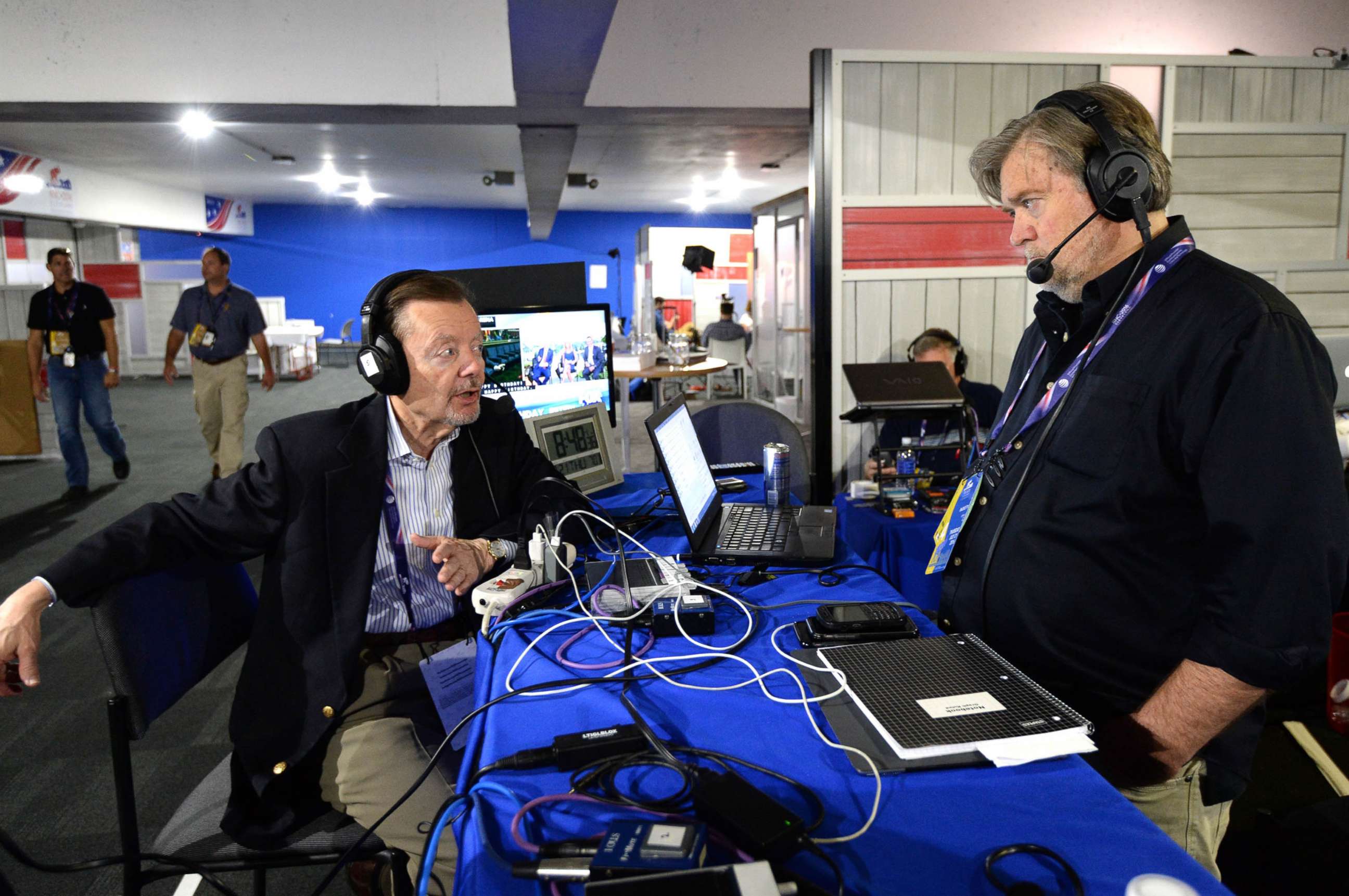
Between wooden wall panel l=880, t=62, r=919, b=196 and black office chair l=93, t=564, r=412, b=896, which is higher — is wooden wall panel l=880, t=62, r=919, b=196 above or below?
above

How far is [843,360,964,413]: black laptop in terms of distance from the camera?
2.44 meters

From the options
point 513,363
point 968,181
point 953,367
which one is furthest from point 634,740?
point 968,181

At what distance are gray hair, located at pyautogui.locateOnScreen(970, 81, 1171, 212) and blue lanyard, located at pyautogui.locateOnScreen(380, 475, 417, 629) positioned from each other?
1.36 metres

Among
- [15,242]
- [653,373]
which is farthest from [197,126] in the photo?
[653,373]

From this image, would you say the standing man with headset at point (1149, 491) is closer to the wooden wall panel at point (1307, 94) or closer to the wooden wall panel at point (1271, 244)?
the wooden wall panel at point (1271, 244)

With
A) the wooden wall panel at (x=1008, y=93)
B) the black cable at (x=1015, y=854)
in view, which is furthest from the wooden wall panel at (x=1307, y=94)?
the black cable at (x=1015, y=854)

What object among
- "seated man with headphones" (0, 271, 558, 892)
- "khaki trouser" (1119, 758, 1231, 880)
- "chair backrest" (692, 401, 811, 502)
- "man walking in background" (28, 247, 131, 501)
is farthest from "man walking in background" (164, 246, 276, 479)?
"khaki trouser" (1119, 758, 1231, 880)

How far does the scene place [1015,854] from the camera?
81cm

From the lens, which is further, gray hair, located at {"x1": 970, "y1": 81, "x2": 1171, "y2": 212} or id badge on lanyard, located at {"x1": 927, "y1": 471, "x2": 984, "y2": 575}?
id badge on lanyard, located at {"x1": 927, "y1": 471, "x2": 984, "y2": 575}

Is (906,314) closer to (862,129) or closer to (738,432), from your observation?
(862,129)

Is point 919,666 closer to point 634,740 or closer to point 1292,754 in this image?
point 634,740

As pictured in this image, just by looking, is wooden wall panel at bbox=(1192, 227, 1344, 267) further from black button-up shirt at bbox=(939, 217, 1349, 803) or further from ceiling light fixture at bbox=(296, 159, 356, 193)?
ceiling light fixture at bbox=(296, 159, 356, 193)

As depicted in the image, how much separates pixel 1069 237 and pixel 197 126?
368 inches

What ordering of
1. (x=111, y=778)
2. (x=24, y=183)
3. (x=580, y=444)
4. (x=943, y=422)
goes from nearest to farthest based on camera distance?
(x=111, y=778) < (x=580, y=444) < (x=943, y=422) < (x=24, y=183)
